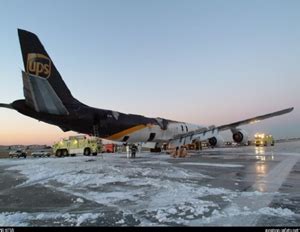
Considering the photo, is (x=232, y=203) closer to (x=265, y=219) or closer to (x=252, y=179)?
(x=265, y=219)

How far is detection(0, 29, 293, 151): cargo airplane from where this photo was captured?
1991cm

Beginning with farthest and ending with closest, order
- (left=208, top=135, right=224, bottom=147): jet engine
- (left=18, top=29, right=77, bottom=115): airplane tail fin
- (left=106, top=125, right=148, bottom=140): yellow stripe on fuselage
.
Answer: (left=208, top=135, right=224, bottom=147): jet engine → (left=106, top=125, right=148, bottom=140): yellow stripe on fuselage → (left=18, top=29, right=77, bottom=115): airplane tail fin

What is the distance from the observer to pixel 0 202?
26.4 feet

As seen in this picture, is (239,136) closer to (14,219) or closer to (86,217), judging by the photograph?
(86,217)

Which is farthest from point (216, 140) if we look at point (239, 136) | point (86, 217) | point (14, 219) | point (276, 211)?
point (14, 219)

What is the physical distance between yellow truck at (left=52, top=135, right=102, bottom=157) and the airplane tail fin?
16647 mm

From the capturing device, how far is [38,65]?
20375 millimetres

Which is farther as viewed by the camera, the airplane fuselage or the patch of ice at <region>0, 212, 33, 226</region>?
the airplane fuselage

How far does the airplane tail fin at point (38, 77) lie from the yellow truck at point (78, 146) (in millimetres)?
16647

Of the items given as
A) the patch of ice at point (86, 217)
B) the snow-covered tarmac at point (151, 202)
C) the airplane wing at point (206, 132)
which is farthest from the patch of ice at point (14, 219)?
the airplane wing at point (206, 132)

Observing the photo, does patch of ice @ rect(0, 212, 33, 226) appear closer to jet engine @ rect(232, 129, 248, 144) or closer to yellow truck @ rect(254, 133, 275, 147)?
jet engine @ rect(232, 129, 248, 144)

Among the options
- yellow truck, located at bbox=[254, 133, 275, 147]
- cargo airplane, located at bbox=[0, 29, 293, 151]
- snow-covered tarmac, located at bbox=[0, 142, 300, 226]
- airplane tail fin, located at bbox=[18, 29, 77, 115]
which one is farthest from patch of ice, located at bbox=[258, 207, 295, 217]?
yellow truck, located at bbox=[254, 133, 275, 147]

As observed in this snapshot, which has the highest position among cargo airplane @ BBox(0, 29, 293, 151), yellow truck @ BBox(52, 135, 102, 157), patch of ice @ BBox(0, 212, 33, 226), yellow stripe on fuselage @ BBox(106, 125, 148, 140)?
cargo airplane @ BBox(0, 29, 293, 151)

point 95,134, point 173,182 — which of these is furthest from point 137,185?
point 95,134
